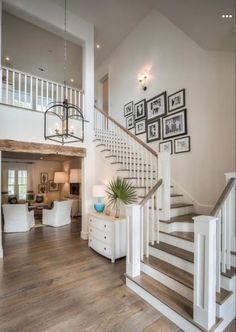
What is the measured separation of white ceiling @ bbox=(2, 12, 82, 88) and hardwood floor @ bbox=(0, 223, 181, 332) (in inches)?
238

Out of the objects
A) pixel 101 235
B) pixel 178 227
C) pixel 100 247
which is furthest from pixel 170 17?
pixel 100 247

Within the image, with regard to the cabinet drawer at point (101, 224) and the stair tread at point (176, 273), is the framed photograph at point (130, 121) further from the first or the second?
the stair tread at point (176, 273)

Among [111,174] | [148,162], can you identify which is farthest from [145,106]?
[111,174]

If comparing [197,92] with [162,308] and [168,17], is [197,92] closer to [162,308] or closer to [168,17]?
[168,17]

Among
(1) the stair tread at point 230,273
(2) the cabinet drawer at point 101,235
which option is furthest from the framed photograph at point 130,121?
(1) the stair tread at point 230,273

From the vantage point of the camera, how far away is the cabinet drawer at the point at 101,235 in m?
3.59

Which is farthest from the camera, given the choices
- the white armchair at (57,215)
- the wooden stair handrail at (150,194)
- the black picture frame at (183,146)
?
the white armchair at (57,215)

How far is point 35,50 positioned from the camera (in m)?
6.73

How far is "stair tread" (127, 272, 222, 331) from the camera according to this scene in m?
2.04

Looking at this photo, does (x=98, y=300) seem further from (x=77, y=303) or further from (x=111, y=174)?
(x=111, y=174)

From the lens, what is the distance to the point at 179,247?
2.87m

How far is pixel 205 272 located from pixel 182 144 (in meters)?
3.02

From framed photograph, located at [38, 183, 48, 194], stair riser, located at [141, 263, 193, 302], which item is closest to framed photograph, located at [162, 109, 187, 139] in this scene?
stair riser, located at [141, 263, 193, 302]

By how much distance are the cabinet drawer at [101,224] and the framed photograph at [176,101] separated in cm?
298
